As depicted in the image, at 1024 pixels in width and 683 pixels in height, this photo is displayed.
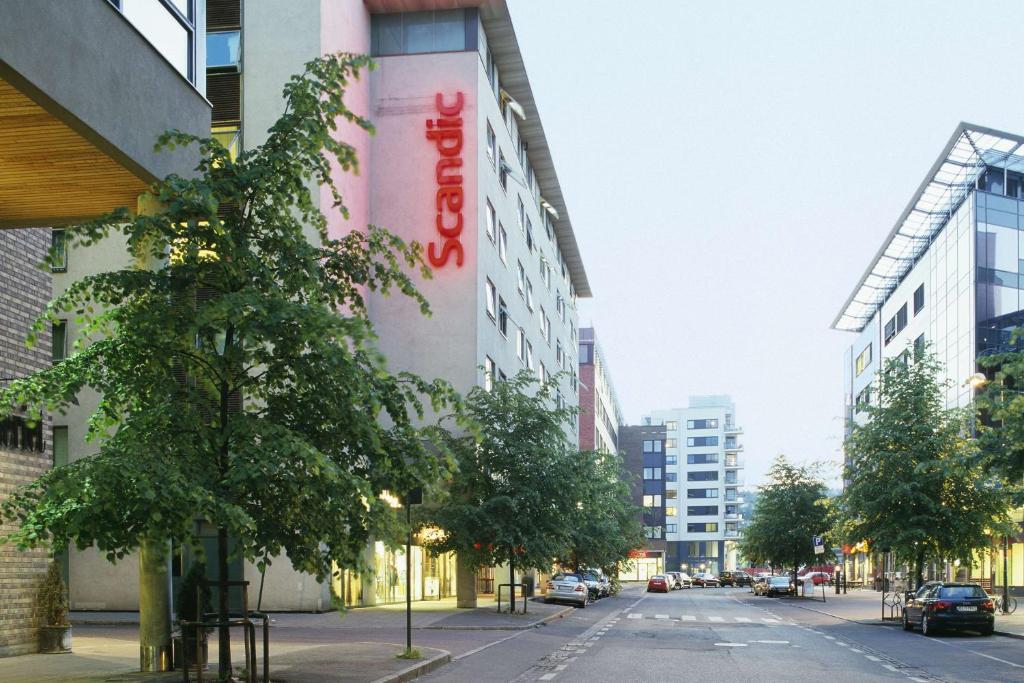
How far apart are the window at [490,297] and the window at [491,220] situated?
1936 millimetres

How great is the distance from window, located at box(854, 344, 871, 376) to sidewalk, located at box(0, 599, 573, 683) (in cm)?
6676

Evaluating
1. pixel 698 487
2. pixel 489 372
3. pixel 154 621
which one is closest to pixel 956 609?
pixel 154 621

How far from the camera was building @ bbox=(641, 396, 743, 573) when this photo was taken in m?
172

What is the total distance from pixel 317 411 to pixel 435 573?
1577 inches

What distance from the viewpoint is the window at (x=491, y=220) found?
→ 156ft

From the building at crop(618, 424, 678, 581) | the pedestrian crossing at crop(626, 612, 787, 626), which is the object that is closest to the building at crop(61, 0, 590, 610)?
the pedestrian crossing at crop(626, 612, 787, 626)

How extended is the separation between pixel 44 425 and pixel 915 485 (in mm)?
24502

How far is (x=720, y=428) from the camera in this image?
182125 mm

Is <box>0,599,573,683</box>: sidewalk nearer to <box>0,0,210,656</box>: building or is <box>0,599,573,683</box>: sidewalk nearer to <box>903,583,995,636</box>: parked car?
<box>0,0,210,656</box>: building

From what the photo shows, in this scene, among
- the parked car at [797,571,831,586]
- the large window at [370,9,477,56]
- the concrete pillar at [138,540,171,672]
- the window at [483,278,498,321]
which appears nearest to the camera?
the concrete pillar at [138,540,171,672]

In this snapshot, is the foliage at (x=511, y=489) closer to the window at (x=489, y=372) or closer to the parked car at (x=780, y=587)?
the window at (x=489, y=372)

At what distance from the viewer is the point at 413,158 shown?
4462 centimetres

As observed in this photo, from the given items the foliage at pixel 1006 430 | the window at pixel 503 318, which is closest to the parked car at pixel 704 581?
the window at pixel 503 318

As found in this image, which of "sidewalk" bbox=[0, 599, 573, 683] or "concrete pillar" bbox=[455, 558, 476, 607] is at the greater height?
"sidewalk" bbox=[0, 599, 573, 683]
